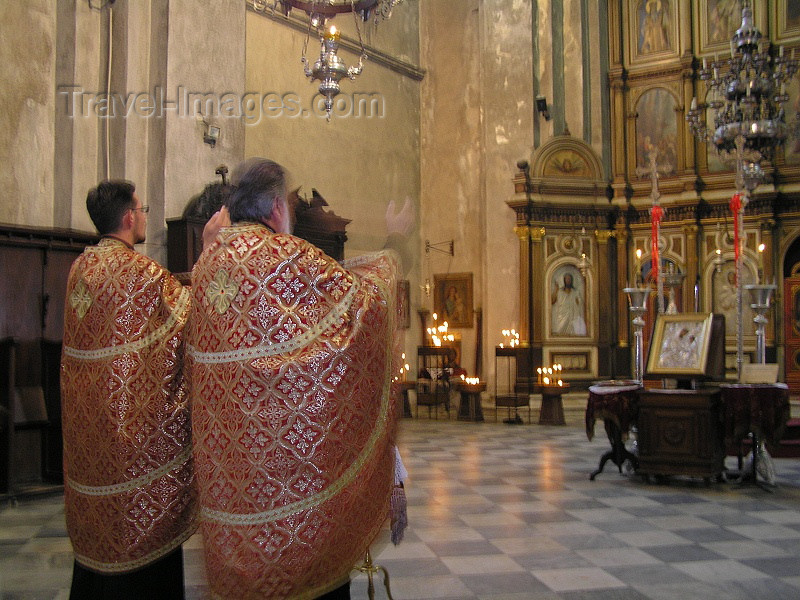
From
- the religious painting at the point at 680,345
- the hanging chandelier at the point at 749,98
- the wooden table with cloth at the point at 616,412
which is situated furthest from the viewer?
the hanging chandelier at the point at 749,98

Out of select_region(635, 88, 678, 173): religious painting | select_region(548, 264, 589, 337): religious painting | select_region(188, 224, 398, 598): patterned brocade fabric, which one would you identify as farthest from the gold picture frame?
select_region(188, 224, 398, 598): patterned brocade fabric

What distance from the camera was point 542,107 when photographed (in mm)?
14961

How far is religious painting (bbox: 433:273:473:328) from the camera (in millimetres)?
15461

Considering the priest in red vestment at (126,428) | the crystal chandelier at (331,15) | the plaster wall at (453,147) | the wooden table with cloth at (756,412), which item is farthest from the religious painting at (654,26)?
the priest in red vestment at (126,428)

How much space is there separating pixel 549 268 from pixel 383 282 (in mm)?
12802

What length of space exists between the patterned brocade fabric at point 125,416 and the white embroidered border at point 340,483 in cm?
55

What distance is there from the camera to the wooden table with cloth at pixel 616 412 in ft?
23.5

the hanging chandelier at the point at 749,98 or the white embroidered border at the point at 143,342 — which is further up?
the hanging chandelier at the point at 749,98

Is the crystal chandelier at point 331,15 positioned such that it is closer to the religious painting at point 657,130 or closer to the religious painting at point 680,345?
the religious painting at point 680,345

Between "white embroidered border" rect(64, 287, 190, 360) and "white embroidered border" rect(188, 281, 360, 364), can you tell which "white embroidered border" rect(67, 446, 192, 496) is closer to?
"white embroidered border" rect(64, 287, 190, 360)

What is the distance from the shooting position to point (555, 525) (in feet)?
17.7

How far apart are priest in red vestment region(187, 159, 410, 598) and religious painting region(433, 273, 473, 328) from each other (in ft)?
43.0

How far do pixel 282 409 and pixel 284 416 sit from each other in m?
0.02

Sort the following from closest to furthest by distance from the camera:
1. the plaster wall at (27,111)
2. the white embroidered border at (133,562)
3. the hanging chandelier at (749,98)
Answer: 1. the white embroidered border at (133,562)
2. the plaster wall at (27,111)
3. the hanging chandelier at (749,98)
